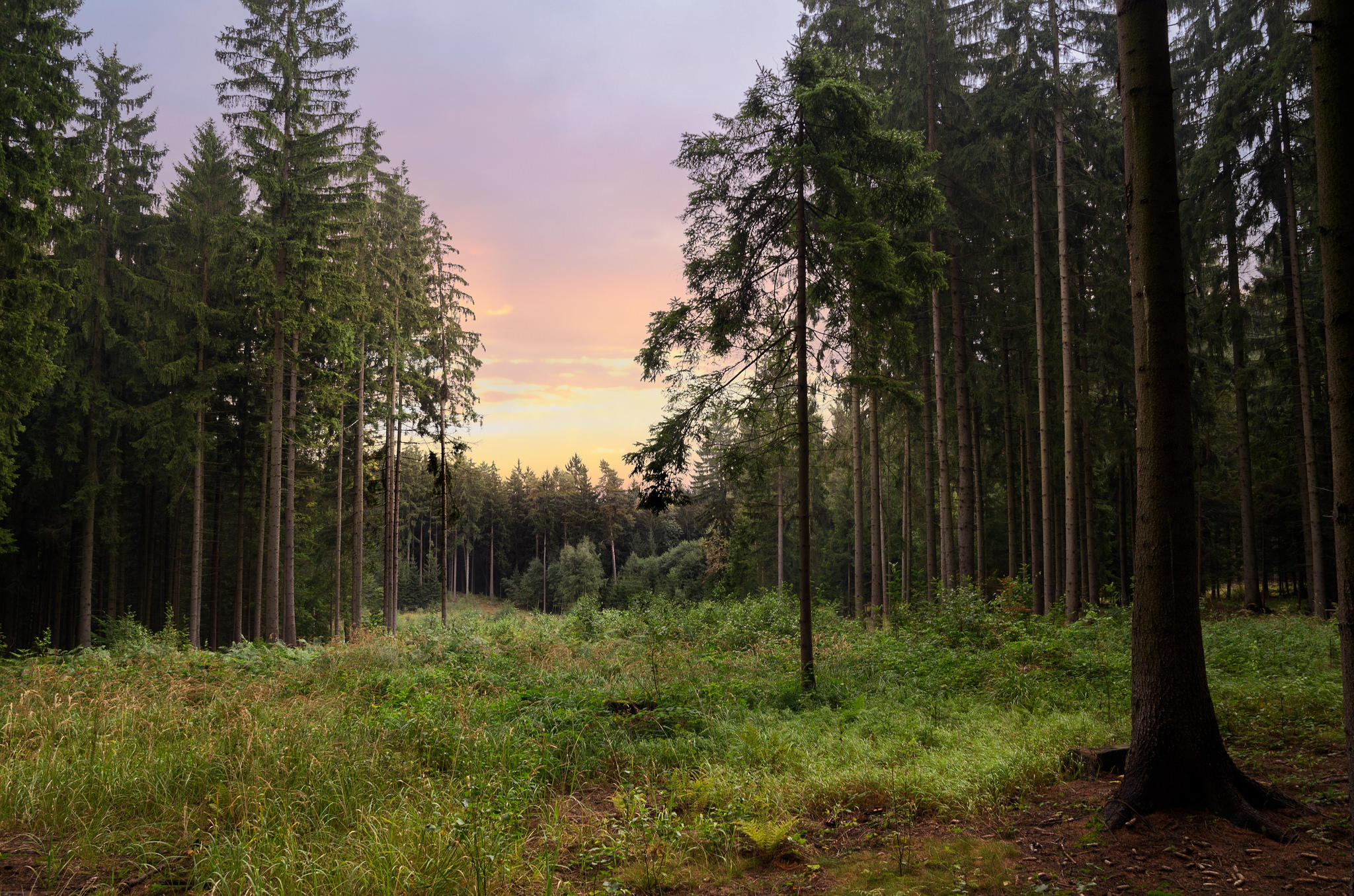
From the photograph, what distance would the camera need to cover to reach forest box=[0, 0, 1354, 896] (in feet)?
12.5

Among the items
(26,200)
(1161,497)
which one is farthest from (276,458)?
(1161,497)

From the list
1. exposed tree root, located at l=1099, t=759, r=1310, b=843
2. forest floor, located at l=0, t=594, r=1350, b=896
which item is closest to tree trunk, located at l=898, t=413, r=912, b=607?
forest floor, located at l=0, t=594, r=1350, b=896

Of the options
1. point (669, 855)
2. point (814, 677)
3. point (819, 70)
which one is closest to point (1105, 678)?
point (814, 677)

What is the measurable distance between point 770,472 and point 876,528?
23.9 ft

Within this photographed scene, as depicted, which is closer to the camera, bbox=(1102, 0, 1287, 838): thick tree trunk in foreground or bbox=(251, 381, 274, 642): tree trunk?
bbox=(1102, 0, 1287, 838): thick tree trunk in foreground

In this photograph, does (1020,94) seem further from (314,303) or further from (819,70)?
(314,303)

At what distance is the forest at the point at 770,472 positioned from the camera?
3818mm

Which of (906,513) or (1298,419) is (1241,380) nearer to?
(1298,419)

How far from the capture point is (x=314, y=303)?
16156 millimetres

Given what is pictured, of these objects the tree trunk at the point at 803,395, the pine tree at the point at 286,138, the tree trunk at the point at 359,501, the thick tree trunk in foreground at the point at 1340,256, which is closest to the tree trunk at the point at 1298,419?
the tree trunk at the point at 803,395

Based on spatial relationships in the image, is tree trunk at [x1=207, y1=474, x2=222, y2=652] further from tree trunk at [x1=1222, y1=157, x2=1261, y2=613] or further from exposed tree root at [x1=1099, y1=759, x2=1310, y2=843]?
tree trunk at [x1=1222, y1=157, x2=1261, y2=613]

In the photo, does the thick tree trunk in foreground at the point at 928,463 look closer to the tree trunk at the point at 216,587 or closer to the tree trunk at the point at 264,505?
the tree trunk at the point at 264,505

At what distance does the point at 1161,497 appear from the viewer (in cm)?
388

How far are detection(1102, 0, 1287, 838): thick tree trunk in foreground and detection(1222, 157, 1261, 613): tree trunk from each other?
43.0 ft
